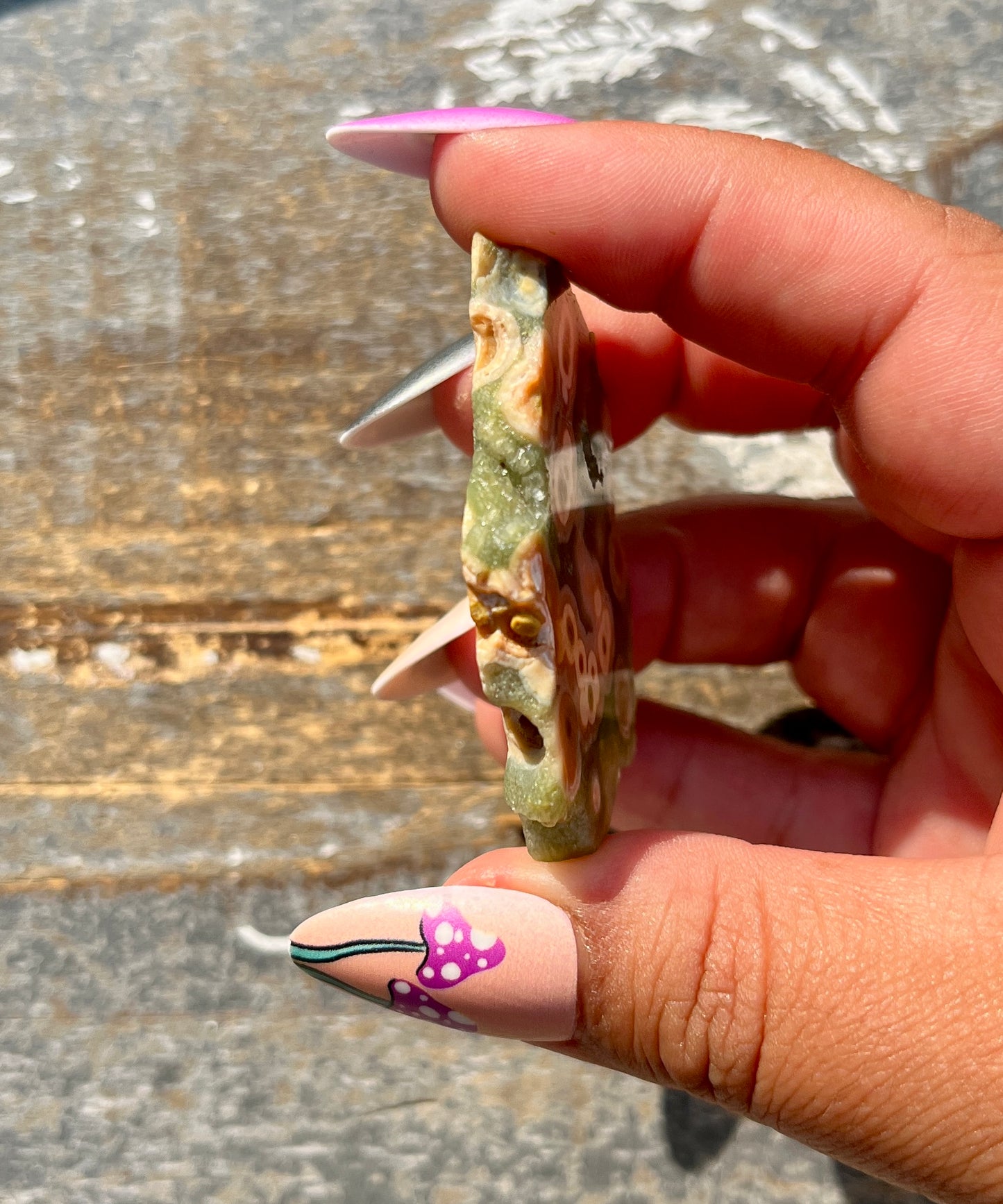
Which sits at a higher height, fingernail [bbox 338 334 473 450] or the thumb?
fingernail [bbox 338 334 473 450]

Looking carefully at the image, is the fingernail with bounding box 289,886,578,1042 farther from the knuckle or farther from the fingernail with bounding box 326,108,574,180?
the fingernail with bounding box 326,108,574,180

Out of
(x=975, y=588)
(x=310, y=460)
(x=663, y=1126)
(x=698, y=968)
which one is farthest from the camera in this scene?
(x=310, y=460)

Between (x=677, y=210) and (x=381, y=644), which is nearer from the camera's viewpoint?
(x=677, y=210)

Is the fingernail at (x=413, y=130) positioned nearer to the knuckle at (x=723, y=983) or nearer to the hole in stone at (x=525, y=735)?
the hole in stone at (x=525, y=735)

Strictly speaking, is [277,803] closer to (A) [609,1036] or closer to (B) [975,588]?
(A) [609,1036]

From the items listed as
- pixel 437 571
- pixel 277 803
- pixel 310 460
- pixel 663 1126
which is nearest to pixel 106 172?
pixel 310 460

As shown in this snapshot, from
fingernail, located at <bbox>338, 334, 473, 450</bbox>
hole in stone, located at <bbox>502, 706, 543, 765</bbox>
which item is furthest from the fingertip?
hole in stone, located at <bbox>502, 706, 543, 765</bbox>
